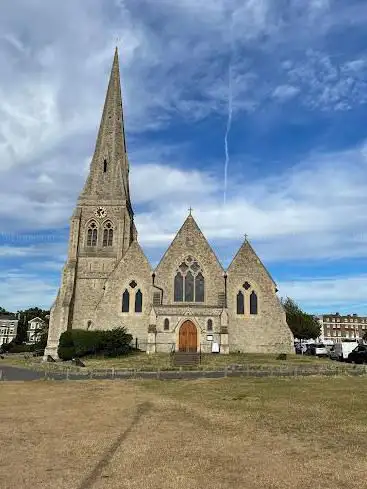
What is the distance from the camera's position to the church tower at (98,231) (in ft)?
138

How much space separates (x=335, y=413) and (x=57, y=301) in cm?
3439

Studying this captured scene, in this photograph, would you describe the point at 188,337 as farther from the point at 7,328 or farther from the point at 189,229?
the point at 7,328

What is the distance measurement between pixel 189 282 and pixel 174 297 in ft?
6.68

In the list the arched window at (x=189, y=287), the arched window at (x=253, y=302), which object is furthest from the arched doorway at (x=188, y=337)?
the arched window at (x=253, y=302)

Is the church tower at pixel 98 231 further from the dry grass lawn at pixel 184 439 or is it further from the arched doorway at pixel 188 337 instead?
the dry grass lawn at pixel 184 439

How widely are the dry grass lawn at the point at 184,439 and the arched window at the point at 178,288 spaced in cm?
2423

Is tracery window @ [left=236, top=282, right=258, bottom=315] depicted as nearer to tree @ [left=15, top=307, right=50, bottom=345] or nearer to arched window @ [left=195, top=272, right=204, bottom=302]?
arched window @ [left=195, top=272, right=204, bottom=302]

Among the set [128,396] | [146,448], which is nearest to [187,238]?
[128,396]

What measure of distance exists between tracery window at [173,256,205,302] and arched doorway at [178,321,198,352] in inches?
107

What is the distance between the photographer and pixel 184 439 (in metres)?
9.35

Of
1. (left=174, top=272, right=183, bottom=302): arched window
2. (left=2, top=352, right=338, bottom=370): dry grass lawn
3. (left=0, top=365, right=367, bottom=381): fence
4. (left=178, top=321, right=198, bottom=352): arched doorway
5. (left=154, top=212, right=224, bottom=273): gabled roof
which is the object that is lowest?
(left=0, top=365, right=367, bottom=381): fence

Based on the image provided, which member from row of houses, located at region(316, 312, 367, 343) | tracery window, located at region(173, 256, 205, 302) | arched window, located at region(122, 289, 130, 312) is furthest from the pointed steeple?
row of houses, located at region(316, 312, 367, 343)

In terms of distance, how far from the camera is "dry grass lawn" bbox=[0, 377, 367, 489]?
7.00 m

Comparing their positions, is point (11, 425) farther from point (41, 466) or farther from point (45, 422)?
point (41, 466)
